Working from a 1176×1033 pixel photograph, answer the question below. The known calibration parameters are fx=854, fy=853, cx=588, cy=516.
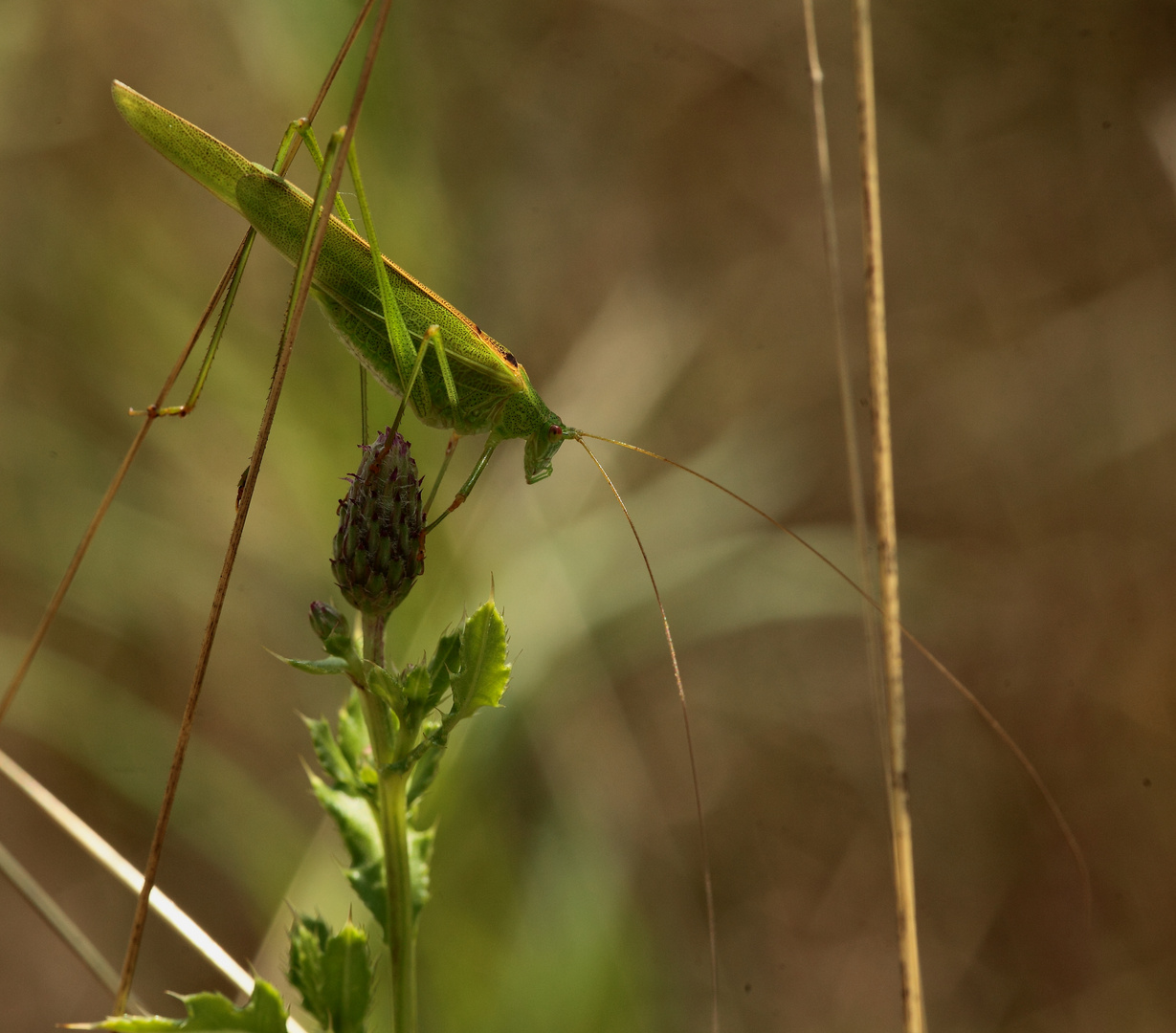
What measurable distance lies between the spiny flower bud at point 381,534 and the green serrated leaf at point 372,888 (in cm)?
34

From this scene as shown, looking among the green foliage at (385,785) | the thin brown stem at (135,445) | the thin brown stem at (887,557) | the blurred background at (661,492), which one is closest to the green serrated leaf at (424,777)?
the green foliage at (385,785)

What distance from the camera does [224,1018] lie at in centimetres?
93

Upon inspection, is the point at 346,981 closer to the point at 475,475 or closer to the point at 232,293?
the point at 475,475

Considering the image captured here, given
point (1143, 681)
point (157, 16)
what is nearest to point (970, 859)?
point (1143, 681)

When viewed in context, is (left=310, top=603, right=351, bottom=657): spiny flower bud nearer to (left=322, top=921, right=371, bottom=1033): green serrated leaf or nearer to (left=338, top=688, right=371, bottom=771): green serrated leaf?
(left=338, top=688, right=371, bottom=771): green serrated leaf

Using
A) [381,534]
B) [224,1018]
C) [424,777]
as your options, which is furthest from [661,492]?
[224,1018]

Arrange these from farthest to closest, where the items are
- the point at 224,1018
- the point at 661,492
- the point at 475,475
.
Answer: the point at 661,492 < the point at 475,475 < the point at 224,1018

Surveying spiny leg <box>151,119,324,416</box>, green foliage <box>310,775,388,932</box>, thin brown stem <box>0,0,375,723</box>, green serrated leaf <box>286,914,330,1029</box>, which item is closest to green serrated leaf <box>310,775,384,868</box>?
green foliage <box>310,775,388,932</box>

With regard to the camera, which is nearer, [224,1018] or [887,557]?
[224,1018]

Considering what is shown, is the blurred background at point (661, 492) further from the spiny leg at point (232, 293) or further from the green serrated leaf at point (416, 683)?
the green serrated leaf at point (416, 683)

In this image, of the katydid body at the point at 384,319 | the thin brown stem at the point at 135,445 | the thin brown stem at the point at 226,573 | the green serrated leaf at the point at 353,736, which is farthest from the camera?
the katydid body at the point at 384,319

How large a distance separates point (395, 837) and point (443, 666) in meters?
0.22

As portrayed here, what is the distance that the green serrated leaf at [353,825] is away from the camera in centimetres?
114

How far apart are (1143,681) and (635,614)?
6.27 feet
